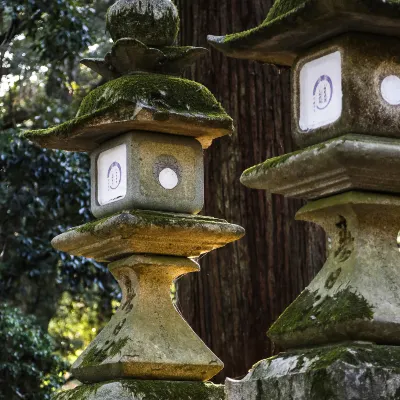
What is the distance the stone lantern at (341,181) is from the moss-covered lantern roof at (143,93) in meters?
0.59

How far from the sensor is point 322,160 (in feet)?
10.9

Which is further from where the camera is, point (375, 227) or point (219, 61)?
point (219, 61)

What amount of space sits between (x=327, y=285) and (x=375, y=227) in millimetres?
246

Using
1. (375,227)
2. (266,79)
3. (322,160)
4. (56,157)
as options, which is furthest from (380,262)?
(56,157)

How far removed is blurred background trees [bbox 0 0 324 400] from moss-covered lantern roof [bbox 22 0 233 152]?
1.81 m

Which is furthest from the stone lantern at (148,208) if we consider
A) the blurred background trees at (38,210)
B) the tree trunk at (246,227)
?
the blurred background trees at (38,210)

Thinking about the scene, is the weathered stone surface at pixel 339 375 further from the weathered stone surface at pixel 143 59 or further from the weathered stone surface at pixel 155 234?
the weathered stone surface at pixel 143 59

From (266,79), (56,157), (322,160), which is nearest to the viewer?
(322,160)

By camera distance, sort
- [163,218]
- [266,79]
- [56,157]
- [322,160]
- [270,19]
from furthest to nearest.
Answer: [56,157] → [266,79] → [163,218] → [270,19] → [322,160]

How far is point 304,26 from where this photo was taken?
135 inches

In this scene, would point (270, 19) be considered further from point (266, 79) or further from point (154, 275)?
point (266, 79)

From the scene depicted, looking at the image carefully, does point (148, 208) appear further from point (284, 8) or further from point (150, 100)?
point (284, 8)

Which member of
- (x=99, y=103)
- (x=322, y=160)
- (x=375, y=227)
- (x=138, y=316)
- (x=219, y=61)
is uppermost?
(x=219, y=61)

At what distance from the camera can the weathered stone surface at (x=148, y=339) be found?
4.02 m
